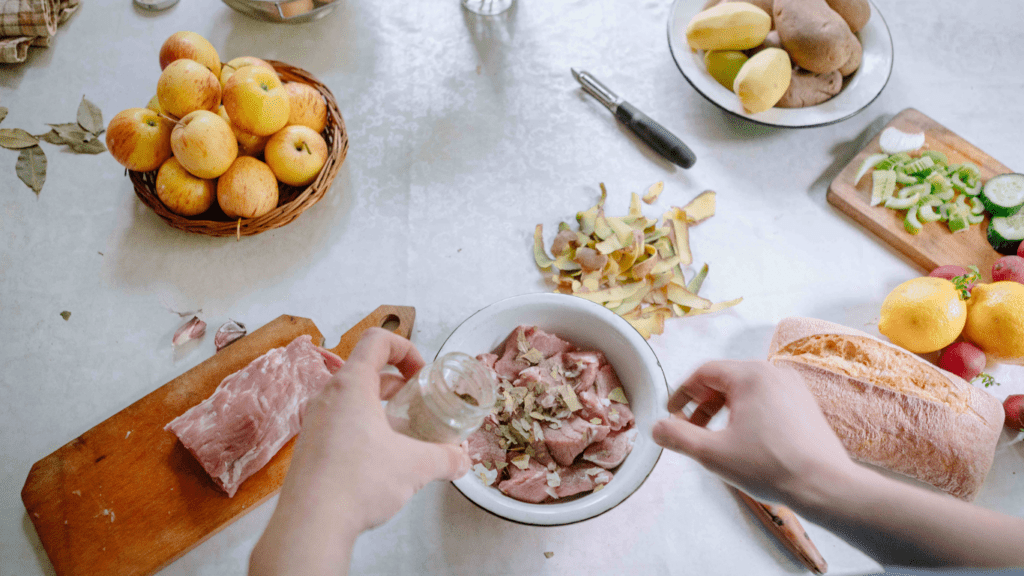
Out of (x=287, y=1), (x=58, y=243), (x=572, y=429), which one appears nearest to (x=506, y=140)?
(x=287, y=1)

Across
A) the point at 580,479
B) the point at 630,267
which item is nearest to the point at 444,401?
the point at 580,479

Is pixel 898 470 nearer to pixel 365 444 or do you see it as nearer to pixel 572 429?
pixel 572 429

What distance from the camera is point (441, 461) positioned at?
63 centimetres

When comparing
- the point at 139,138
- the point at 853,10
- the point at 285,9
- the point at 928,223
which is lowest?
the point at 928,223

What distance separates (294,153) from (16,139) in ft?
2.51

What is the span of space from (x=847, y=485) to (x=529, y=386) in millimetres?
451

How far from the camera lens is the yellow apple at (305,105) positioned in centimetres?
106

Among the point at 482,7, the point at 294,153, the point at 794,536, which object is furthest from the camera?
the point at 482,7

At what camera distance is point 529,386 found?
0.89m

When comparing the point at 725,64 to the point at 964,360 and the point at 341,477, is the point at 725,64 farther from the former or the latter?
the point at 341,477

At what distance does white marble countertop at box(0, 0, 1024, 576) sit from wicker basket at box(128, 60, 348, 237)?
4.1 inches

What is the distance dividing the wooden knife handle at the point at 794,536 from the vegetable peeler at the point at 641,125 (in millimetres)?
719

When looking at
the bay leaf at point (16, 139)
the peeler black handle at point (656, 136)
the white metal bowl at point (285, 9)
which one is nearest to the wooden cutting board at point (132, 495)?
the bay leaf at point (16, 139)

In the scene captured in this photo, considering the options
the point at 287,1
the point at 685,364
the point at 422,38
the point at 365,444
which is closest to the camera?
the point at 365,444
